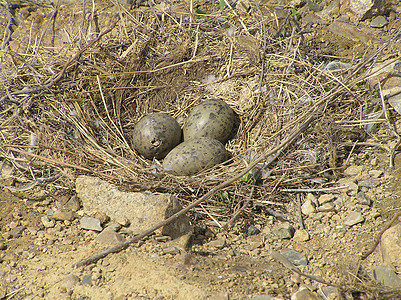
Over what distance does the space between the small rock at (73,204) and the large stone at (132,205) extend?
1.7 inches

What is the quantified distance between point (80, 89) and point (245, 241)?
2.50 m

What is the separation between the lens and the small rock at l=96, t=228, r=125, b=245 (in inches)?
112

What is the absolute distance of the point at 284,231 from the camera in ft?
10.2

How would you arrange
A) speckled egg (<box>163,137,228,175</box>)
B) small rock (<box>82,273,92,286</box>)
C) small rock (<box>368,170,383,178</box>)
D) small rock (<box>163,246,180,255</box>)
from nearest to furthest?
small rock (<box>82,273,92,286</box>), small rock (<box>163,246,180,255</box>), small rock (<box>368,170,383,178</box>), speckled egg (<box>163,137,228,175</box>)

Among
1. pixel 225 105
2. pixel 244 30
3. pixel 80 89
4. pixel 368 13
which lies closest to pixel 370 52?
pixel 368 13

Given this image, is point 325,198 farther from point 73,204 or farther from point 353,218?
point 73,204

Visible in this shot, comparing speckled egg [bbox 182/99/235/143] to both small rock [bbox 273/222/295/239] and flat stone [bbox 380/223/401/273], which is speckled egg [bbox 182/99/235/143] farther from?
flat stone [bbox 380/223/401/273]

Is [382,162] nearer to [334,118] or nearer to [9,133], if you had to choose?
[334,118]

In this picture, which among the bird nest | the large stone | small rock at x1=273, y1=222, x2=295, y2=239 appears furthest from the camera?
the bird nest

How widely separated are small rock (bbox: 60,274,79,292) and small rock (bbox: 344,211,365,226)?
210cm

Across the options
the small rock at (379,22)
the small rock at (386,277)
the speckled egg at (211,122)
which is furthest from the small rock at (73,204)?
the small rock at (379,22)

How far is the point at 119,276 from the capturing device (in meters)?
2.55

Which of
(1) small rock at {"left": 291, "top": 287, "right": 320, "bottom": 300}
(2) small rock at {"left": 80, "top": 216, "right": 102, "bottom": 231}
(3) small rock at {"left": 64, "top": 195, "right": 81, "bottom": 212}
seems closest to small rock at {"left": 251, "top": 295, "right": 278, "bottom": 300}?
(1) small rock at {"left": 291, "top": 287, "right": 320, "bottom": 300}

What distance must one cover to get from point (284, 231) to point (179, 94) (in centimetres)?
226
